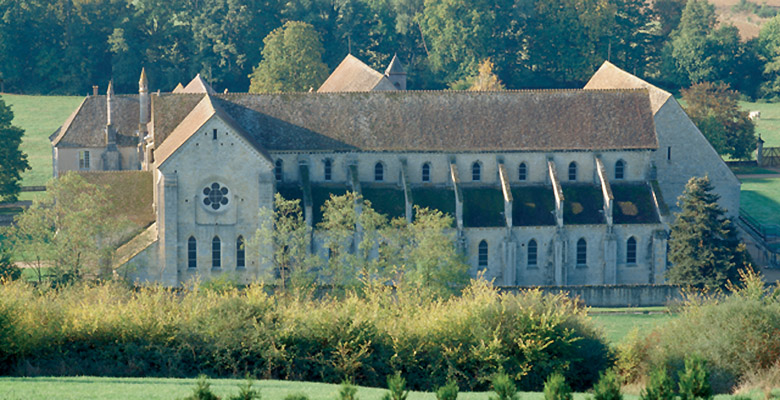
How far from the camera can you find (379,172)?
278ft

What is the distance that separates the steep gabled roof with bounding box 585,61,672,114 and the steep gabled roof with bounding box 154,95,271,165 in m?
28.2

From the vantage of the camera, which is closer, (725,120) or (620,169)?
(620,169)

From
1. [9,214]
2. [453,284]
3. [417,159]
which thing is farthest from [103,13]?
[453,284]

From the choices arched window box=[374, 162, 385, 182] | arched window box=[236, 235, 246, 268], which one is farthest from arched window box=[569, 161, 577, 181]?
arched window box=[236, 235, 246, 268]

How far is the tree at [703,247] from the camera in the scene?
7706 centimetres

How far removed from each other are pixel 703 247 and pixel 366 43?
8286cm

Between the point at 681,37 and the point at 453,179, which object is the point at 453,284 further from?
the point at 681,37

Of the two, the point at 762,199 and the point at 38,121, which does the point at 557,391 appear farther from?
the point at 38,121

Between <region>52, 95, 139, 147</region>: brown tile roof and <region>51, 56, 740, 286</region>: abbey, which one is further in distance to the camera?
<region>52, 95, 139, 147</region>: brown tile roof

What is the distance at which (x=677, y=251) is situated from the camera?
78.5 meters

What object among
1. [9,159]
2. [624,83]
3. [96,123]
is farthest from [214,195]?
[624,83]

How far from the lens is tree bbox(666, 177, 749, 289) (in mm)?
77062

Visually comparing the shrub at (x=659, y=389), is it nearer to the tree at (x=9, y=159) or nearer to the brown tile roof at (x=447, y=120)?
the brown tile roof at (x=447, y=120)

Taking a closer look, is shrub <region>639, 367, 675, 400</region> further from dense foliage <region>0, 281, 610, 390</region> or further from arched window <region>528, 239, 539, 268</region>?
arched window <region>528, 239, 539, 268</region>
